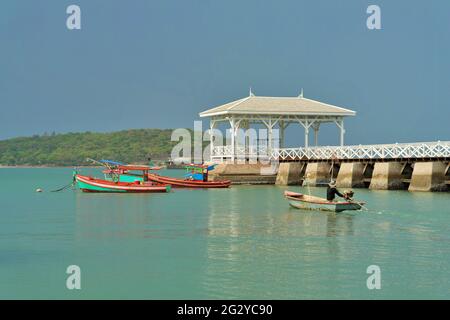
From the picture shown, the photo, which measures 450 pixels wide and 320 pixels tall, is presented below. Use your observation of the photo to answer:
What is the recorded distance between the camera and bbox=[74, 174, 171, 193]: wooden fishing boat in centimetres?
5269

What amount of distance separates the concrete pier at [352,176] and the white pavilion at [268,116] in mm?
8491

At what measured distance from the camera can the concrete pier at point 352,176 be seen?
57562mm

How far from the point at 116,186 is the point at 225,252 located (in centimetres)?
3005

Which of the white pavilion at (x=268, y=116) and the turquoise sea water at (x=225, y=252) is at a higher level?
the white pavilion at (x=268, y=116)

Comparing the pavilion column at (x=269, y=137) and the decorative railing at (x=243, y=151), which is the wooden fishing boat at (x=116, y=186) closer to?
the decorative railing at (x=243, y=151)

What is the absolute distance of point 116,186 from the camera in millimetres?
52594

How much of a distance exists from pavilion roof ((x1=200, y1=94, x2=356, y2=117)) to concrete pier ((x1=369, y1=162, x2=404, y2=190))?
40.9ft

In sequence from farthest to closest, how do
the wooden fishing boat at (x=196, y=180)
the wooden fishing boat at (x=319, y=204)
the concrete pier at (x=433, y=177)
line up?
the wooden fishing boat at (x=196, y=180) → the concrete pier at (x=433, y=177) → the wooden fishing boat at (x=319, y=204)

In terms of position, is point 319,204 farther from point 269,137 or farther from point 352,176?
point 269,137

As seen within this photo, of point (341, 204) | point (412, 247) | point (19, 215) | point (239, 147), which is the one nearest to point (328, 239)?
point (412, 247)

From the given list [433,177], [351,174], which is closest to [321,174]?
[351,174]

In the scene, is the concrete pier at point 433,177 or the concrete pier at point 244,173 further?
the concrete pier at point 244,173

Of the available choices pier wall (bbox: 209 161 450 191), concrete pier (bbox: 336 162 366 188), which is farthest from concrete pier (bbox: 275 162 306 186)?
concrete pier (bbox: 336 162 366 188)

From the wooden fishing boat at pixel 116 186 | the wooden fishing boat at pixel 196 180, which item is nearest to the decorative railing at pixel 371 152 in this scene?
the wooden fishing boat at pixel 196 180
